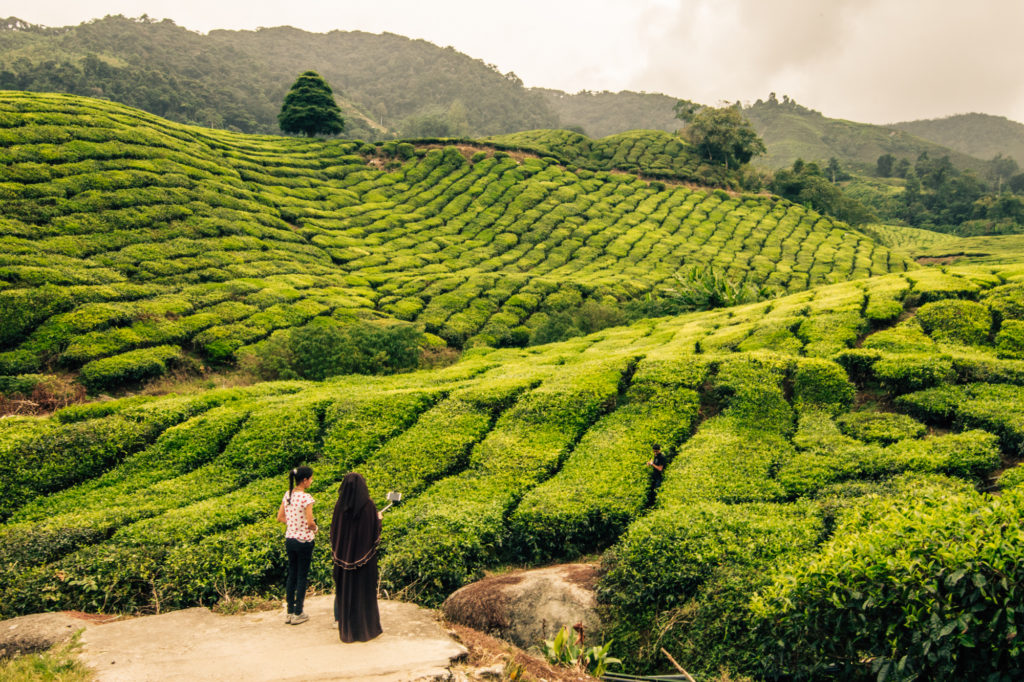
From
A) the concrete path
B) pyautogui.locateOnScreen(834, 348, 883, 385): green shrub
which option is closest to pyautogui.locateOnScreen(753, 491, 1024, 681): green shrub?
the concrete path

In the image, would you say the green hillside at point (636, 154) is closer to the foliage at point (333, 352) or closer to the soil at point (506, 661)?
the foliage at point (333, 352)

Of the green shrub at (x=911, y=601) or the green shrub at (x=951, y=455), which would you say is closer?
the green shrub at (x=911, y=601)

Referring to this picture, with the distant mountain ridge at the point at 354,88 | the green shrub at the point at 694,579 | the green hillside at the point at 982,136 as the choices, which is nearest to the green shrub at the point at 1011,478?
the green shrub at the point at 694,579

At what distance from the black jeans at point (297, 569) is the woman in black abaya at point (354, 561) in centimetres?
67

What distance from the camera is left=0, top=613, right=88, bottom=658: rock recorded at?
6536 millimetres

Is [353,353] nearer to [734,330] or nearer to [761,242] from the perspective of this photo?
[734,330]

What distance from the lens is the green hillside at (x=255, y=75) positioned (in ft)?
251

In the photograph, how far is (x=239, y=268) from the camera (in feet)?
93.8

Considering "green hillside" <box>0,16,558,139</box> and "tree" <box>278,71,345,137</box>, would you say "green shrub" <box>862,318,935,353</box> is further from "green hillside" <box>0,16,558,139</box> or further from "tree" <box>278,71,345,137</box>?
"green hillside" <box>0,16,558,139</box>

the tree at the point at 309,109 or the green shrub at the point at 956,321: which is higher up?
the tree at the point at 309,109

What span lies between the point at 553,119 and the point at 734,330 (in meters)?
138

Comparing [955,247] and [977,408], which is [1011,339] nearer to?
[977,408]

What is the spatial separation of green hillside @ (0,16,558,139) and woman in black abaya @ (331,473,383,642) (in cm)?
8806

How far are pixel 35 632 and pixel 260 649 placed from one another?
294 centimetres
